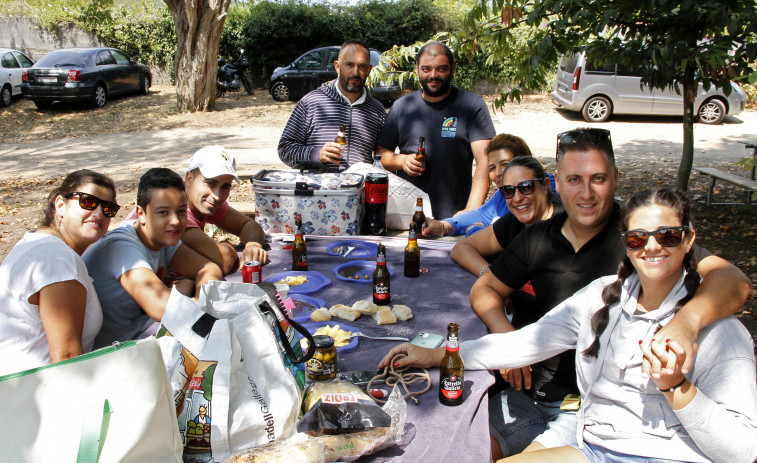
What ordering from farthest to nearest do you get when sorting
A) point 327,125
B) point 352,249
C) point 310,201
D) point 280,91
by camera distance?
point 280,91 → point 327,125 → point 310,201 → point 352,249

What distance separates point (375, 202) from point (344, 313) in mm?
1536

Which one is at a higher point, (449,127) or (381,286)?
(449,127)

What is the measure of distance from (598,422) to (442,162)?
2.90 meters

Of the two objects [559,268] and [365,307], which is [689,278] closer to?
[559,268]

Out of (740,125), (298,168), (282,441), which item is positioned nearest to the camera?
(282,441)

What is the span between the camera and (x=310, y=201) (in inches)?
155

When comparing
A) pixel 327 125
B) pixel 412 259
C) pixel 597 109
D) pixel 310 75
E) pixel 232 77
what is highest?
pixel 232 77

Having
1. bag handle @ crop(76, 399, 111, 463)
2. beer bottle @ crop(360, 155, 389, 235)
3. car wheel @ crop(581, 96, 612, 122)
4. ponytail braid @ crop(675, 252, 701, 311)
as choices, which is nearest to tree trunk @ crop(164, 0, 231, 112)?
car wheel @ crop(581, 96, 612, 122)

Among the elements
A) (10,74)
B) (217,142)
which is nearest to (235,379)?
(217,142)

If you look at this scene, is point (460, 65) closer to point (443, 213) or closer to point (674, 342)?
point (443, 213)

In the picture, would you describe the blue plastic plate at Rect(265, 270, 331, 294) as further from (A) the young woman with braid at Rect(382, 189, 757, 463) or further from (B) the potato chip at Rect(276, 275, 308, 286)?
(A) the young woman with braid at Rect(382, 189, 757, 463)

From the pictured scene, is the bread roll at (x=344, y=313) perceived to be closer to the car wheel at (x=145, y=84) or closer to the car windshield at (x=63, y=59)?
the car windshield at (x=63, y=59)

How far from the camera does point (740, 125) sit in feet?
44.9

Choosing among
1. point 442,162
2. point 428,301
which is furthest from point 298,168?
point 428,301
